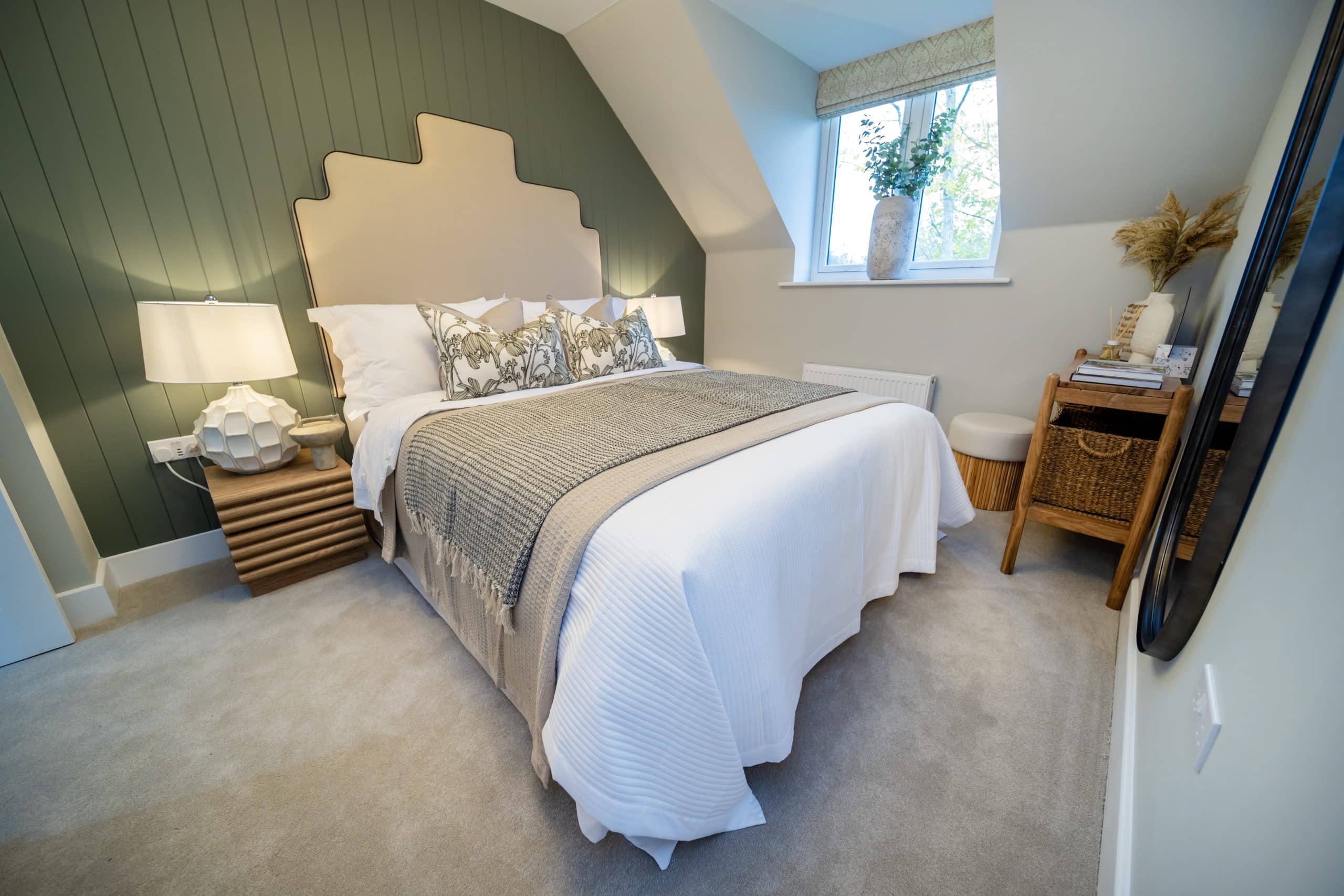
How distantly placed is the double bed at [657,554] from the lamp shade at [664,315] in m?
0.88

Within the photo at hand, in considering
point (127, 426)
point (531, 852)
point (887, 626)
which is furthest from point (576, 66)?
point (531, 852)

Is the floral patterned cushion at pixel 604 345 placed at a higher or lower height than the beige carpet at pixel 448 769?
higher

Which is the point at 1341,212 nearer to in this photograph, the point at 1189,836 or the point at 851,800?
the point at 1189,836

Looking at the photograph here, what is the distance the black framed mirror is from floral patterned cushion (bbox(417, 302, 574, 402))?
1.94 meters

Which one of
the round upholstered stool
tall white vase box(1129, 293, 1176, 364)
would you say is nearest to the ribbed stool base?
the round upholstered stool

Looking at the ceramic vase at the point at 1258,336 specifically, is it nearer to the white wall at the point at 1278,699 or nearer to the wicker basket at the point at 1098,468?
the white wall at the point at 1278,699

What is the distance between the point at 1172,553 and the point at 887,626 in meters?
0.76

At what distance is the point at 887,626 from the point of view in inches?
64.3

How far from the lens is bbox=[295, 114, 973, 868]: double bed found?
2.82ft

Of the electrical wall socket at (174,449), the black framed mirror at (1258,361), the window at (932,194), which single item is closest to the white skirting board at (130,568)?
the electrical wall socket at (174,449)

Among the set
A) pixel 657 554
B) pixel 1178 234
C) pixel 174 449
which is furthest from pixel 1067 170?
pixel 174 449

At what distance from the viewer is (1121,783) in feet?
3.32

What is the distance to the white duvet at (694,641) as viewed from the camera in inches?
33.4

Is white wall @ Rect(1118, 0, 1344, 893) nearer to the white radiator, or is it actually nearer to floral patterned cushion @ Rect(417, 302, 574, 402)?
floral patterned cushion @ Rect(417, 302, 574, 402)
